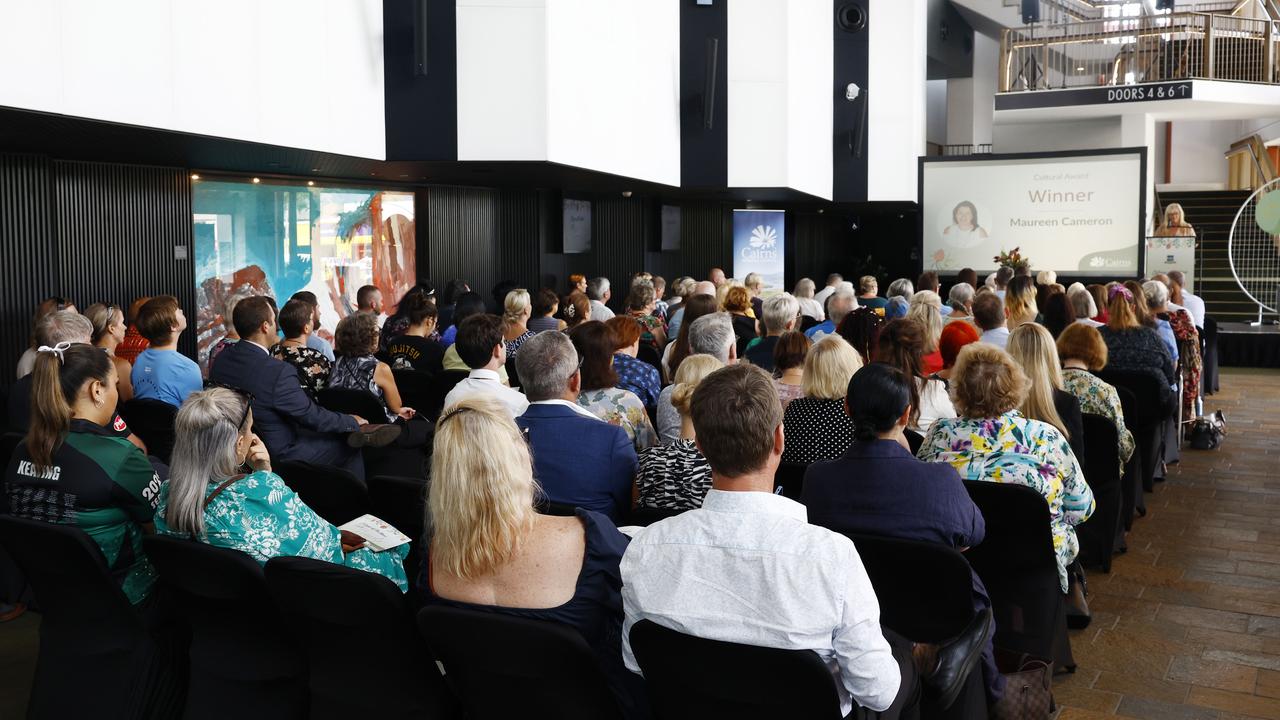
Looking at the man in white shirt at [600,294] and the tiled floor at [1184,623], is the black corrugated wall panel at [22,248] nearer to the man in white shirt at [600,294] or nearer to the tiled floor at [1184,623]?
the tiled floor at [1184,623]

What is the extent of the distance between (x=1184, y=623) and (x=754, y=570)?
3428 mm

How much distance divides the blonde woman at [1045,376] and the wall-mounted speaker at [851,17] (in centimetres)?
1191

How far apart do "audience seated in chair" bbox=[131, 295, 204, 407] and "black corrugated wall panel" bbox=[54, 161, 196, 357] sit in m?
3.29

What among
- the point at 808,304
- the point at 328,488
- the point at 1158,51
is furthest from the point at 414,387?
the point at 1158,51

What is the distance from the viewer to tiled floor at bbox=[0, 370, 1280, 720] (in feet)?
12.7

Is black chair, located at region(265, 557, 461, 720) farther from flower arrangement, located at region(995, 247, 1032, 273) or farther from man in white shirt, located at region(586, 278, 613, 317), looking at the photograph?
flower arrangement, located at region(995, 247, 1032, 273)

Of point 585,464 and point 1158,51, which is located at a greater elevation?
point 1158,51

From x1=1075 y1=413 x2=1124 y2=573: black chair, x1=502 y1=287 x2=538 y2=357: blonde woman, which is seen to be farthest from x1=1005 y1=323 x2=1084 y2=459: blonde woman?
x1=502 y1=287 x2=538 y2=357: blonde woman

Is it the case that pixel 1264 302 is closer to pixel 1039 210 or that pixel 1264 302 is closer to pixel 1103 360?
pixel 1039 210

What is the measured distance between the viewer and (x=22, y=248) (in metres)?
7.55

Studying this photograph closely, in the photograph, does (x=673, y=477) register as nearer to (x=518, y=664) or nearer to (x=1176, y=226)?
(x=518, y=664)

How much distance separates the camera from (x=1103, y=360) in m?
5.45

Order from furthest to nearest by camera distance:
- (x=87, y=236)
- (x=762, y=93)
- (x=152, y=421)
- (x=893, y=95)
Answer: (x=893, y=95)
(x=762, y=93)
(x=87, y=236)
(x=152, y=421)

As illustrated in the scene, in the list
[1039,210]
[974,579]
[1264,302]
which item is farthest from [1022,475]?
[1264,302]
